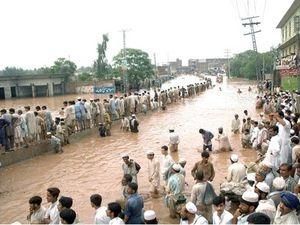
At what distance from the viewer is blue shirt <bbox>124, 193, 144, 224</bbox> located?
616 centimetres

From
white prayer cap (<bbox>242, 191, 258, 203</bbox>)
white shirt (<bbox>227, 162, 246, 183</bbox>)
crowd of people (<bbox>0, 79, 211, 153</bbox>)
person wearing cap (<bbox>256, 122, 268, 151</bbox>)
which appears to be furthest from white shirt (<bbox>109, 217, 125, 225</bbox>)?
crowd of people (<bbox>0, 79, 211, 153</bbox>)

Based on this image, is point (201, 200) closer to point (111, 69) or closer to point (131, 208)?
point (131, 208)

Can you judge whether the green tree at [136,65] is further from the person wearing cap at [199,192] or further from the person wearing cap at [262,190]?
the person wearing cap at [262,190]

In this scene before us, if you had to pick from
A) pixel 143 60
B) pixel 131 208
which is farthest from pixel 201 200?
pixel 143 60

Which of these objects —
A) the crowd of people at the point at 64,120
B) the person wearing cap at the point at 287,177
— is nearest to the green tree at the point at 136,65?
the crowd of people at the point at 64,120

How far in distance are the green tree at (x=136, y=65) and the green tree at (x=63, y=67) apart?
29.0ft

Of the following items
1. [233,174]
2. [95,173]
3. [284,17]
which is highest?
[284,17]

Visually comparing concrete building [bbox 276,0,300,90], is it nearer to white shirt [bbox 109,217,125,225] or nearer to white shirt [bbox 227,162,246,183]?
white shirt [bbox 227,162,246,183]

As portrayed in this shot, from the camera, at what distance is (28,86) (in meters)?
58.3

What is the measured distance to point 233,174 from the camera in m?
7.98

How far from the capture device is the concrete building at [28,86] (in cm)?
5644

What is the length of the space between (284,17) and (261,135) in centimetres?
3431


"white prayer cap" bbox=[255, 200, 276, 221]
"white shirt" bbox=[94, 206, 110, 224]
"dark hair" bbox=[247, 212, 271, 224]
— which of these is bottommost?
"white shirt" bbox=[94, 206, 110, 224]

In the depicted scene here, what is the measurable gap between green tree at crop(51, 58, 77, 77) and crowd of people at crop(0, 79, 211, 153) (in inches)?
1566
